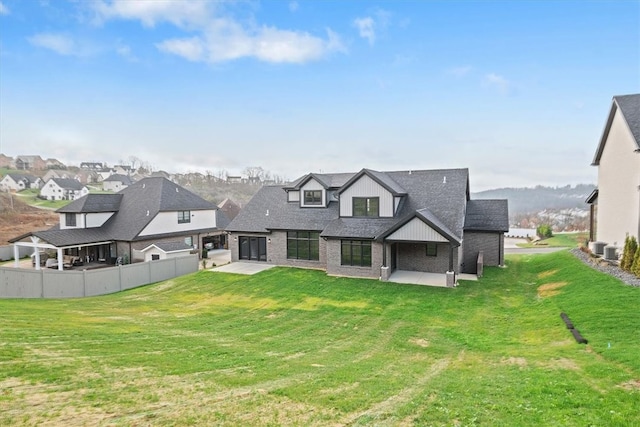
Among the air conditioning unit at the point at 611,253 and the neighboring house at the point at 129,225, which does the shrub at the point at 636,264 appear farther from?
the neighboring house at the point at 129,225

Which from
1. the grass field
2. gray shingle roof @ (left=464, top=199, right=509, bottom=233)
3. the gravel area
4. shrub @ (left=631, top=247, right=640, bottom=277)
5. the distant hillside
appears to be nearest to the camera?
the grass field

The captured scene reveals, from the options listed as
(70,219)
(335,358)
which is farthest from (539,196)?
(335,358)

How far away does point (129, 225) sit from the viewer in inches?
1110

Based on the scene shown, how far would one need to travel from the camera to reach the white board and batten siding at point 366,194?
850 inches

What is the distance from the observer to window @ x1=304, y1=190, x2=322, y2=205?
24.9m

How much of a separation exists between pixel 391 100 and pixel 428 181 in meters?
9.82

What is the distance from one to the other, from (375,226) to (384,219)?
906 millimetres

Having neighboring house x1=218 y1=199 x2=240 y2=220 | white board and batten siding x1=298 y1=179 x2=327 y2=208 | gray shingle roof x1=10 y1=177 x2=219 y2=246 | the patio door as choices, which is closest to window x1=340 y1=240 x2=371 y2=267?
white board and batten siding x1=298 y1=179 x2=327 y2=208

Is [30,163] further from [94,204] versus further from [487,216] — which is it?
[487,216]

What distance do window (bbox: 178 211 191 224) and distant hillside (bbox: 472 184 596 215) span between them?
4044 inches

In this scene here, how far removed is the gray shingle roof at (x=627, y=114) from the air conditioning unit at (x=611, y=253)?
204 inches

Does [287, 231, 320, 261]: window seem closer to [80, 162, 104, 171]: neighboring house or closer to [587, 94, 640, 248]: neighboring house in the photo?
[587, 94, 640, 248]: neighboring house

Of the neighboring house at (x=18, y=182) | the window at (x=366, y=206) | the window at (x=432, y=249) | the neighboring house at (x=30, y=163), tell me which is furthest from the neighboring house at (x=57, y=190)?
the window at (x=432, y=249)

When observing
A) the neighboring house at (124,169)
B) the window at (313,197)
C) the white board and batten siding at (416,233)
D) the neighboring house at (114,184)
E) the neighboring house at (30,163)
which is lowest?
the white board and batten siding at (416,233)
